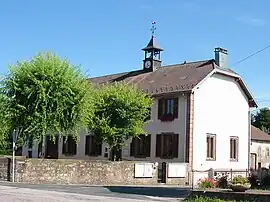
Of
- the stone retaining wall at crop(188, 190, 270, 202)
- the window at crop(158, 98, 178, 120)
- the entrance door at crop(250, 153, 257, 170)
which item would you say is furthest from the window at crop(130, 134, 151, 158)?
the stone retaining wall at crop(188, 190, 270, 202)

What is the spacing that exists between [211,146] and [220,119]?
2391 mm

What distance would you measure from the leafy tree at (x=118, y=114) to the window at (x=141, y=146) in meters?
2.88

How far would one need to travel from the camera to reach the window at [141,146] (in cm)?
4116

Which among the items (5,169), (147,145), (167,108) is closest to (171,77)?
(167,108)

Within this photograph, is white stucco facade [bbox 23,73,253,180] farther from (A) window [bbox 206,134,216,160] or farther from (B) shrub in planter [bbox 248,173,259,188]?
(B) shrub in planter [bbox 248,173,259,188]

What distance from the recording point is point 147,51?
157 ft

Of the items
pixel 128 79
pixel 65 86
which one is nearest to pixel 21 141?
pixel 65 86

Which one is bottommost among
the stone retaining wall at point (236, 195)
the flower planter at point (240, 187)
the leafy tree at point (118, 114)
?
the stone retaining wall at point (236, 195)

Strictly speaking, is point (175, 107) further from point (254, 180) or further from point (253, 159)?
point (253, 159)

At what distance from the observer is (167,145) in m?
39.9

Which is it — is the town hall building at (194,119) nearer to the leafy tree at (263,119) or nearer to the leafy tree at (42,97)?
the leafy tree at (42,97)

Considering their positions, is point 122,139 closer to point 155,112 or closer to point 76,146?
point 155,112

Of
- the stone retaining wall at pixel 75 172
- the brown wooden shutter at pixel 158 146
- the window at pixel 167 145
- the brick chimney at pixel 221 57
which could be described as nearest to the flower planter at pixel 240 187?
the stone retaining wall at pixel 75 172

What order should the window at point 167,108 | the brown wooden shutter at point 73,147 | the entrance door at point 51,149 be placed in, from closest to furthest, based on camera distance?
the window at point 167,108, the brown wooden shutter at point 73,147, the entrance door at point 51,149
